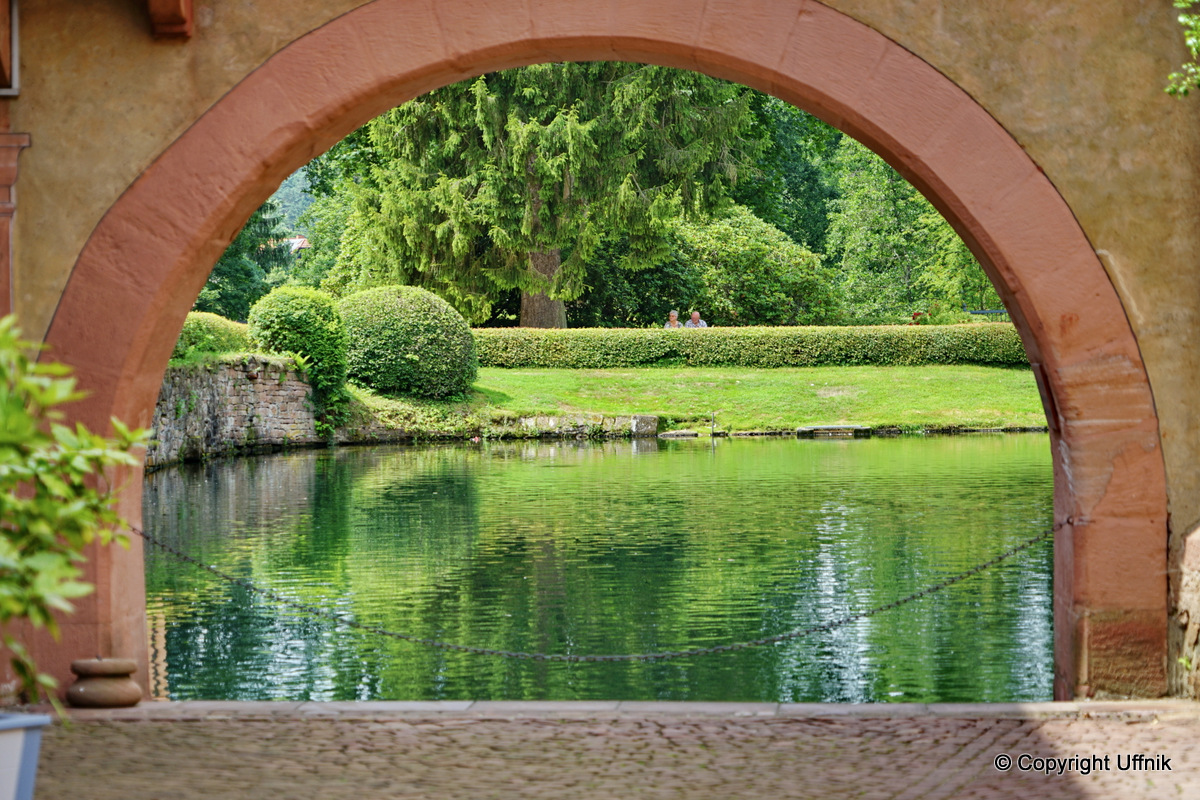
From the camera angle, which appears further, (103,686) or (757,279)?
(757,279)

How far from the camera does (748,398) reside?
26.7m

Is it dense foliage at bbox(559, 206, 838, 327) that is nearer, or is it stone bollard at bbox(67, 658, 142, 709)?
stone bollard at bbox(67, 658, 142, 709)

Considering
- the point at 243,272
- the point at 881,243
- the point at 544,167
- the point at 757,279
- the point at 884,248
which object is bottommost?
the point at 757,279

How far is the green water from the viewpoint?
6.96 m

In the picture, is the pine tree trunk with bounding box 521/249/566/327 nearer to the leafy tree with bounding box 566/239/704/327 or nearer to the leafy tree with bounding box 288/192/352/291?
the leafy tree with bounding box 566/239/704/327

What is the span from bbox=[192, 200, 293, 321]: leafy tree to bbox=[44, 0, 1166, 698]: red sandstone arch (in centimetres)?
3307

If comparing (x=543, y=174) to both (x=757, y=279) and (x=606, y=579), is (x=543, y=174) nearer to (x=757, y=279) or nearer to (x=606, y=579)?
(x=757, y=279)

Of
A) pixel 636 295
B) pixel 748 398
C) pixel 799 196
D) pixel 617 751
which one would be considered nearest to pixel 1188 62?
pixel 617 751

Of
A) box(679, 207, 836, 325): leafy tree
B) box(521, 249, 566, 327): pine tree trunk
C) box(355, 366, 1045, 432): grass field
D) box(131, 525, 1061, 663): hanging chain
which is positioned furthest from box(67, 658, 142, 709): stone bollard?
box(679, 207, 836, 325): leafy tree

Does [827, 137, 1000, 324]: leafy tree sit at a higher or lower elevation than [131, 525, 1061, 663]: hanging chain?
higher

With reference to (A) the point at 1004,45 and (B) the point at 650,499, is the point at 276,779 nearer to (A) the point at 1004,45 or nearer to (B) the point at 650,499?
(A) the point at 1004,45

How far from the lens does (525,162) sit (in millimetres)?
27250

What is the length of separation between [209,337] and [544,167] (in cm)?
868

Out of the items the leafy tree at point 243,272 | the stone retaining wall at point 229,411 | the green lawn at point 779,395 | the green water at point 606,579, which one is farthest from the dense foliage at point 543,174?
the green water at point 606,579
